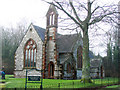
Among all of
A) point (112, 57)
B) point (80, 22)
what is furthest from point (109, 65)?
point (80, 22)

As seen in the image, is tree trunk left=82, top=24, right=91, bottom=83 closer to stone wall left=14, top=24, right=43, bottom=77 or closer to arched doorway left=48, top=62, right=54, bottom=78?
arched doorway left=48, top=62, right=54, bottom=78

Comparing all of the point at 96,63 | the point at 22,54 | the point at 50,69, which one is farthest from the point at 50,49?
the point at 96,63

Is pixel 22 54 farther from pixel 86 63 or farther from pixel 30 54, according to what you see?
pixel 86 63

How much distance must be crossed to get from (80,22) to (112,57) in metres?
26.1

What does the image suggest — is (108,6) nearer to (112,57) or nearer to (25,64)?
(25,64)

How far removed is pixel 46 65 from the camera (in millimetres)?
31500

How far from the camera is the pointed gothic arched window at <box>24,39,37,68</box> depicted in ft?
106

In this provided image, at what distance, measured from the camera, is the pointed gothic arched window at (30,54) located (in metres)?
32.3

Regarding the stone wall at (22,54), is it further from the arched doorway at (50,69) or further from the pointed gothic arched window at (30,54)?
the arched doorway at (50,69)

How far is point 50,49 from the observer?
3200 centimetres

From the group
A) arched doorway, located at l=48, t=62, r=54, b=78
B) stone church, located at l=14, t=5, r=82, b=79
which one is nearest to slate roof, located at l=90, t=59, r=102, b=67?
stone church, located at l=14, t=5, r=82, b=79

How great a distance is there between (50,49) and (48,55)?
1164 millimetres

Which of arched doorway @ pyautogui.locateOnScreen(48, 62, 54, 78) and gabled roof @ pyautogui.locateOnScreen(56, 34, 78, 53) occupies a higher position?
gabled roof @ pyautogui.locateOnScreen(56, 34, 78, 53)

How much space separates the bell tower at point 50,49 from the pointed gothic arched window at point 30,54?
7.50ft
